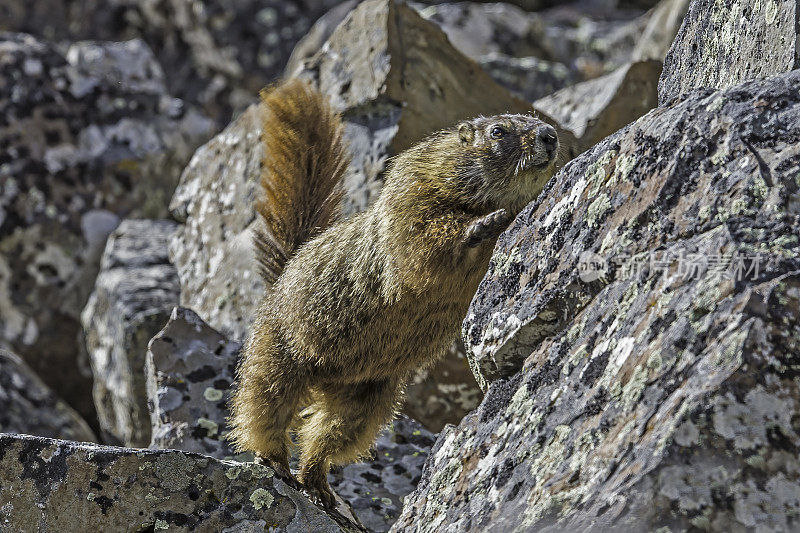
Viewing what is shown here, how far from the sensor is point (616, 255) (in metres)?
3.06

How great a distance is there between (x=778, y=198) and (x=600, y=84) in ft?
17.8

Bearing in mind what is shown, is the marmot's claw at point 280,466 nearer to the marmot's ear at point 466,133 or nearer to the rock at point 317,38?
the marmot's ear at point 466,133

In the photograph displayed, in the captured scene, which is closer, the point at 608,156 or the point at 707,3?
the point at 608,156

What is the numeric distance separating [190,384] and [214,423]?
319mm

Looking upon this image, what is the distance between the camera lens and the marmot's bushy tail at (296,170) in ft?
18.7

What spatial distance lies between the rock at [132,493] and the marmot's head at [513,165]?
1827mm

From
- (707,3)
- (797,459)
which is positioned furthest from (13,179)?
(797,459)

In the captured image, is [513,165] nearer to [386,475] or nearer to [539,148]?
[539,148]

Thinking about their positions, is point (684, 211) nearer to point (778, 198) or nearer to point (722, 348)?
point (778, 198)

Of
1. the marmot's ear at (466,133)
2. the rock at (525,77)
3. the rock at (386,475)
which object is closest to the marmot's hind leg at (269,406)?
the rock at (386,475)

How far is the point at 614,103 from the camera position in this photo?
7.40m

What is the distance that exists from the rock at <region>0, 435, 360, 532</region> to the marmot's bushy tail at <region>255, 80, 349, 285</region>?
207cm

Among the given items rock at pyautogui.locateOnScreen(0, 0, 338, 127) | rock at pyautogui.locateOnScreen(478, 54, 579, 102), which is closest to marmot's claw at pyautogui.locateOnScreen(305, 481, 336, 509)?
rock at pyautogui.locateOnScreen(478, 54, 579, 102)

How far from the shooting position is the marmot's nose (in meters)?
4.69
